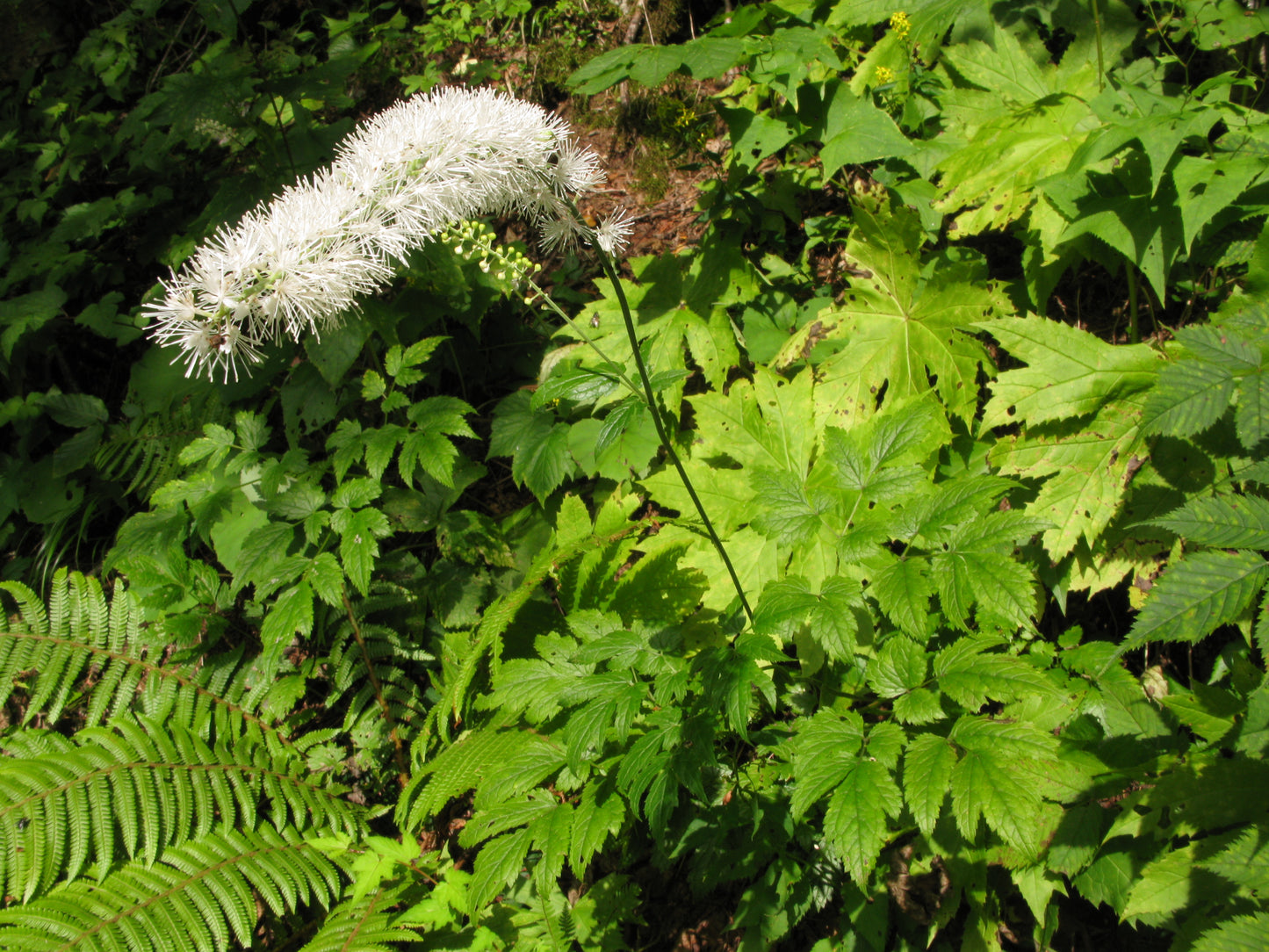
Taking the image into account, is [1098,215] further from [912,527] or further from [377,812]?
[377,812]

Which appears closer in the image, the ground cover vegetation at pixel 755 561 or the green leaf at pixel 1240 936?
the green leaf at pixel 1240 936

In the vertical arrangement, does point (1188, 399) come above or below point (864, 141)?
below

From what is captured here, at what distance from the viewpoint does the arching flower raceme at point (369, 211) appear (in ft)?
4.78

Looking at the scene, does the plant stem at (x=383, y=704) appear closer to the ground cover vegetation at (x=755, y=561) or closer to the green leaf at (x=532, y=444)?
the ground cover vegetation at (x=755, y=561)

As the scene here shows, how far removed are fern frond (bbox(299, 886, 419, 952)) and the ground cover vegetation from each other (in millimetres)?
20

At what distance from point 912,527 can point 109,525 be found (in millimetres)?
3746

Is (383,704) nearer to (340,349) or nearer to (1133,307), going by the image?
(340,349)

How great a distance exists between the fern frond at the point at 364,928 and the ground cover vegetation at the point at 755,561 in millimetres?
20

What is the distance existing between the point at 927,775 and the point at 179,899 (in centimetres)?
188

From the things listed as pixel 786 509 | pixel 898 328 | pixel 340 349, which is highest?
pixel 340 349

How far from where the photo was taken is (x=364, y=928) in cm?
171

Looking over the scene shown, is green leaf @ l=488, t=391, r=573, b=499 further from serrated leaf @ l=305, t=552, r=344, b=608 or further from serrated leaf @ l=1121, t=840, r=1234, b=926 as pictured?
serrated leaf @ l=1121, t=840, r=1234, b=926

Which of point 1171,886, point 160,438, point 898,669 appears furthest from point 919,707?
point 160,438

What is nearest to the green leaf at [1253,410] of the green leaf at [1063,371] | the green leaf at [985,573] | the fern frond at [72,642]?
the green leaf at [1063,371]
